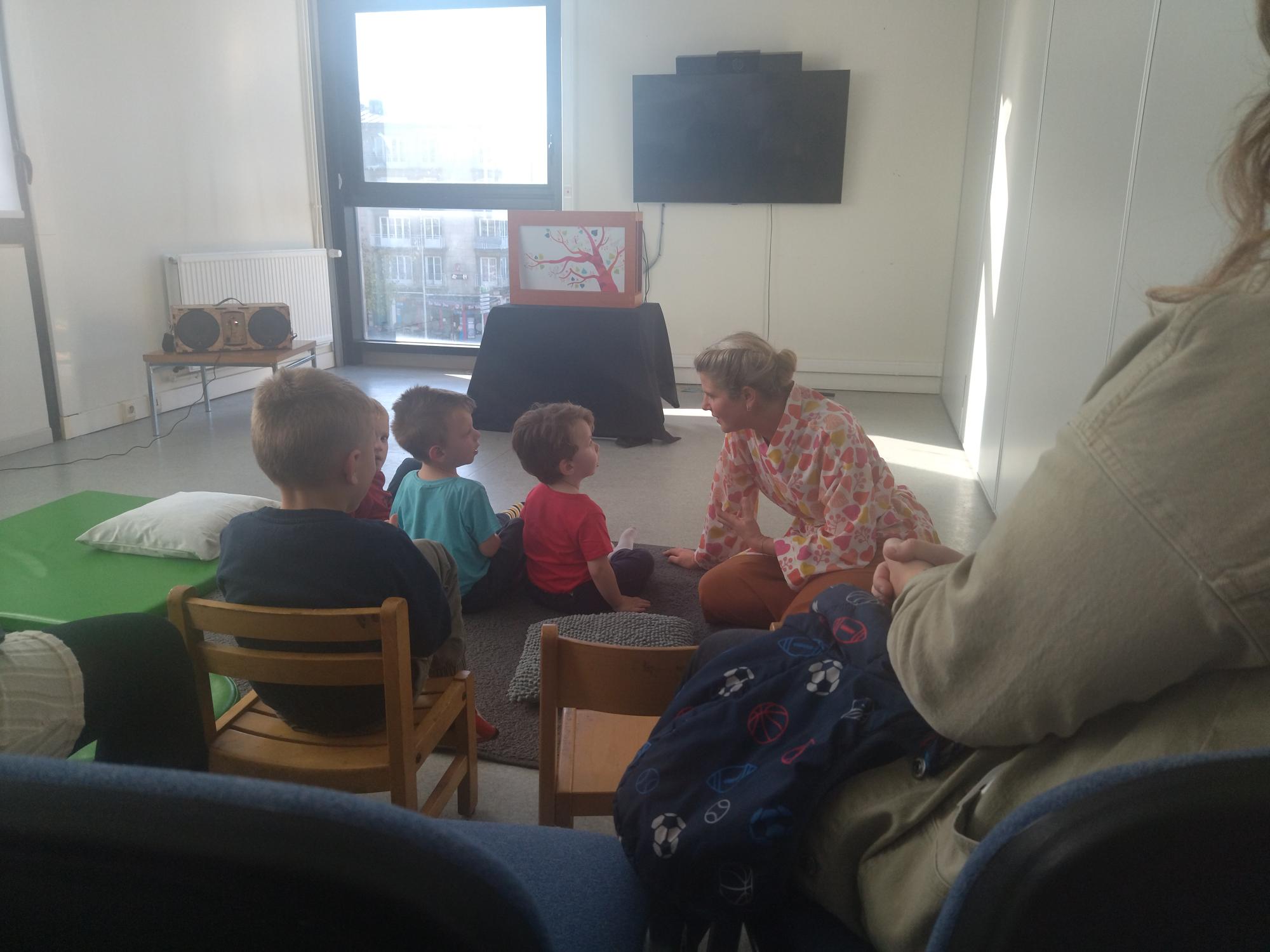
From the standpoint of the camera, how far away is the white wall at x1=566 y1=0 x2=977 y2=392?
5.35 metres

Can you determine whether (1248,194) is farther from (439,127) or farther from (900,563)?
(439,127)

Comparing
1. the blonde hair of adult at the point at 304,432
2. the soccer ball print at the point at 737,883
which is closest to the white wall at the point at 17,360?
the blonde hair of adult at the point at 304,432

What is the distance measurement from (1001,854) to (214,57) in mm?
5872

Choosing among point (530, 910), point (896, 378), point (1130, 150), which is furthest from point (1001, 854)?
point (896, 378)

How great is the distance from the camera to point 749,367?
2.04 m

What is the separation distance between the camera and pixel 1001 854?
418mm

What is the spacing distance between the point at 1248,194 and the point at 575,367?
12.5 ft

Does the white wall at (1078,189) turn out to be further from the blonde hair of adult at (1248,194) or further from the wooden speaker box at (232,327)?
the wooden speaker box at (232,327)

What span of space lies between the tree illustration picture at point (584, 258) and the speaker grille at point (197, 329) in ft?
5.44

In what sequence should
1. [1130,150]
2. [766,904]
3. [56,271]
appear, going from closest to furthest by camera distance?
[766,904] → [1130,150] → [56,271]

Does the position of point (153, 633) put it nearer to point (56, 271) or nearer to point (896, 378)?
point (56, 271)

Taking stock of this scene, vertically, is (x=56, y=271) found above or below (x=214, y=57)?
below

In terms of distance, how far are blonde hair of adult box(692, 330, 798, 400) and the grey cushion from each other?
1.93 feet

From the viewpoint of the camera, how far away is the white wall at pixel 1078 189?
155cm
